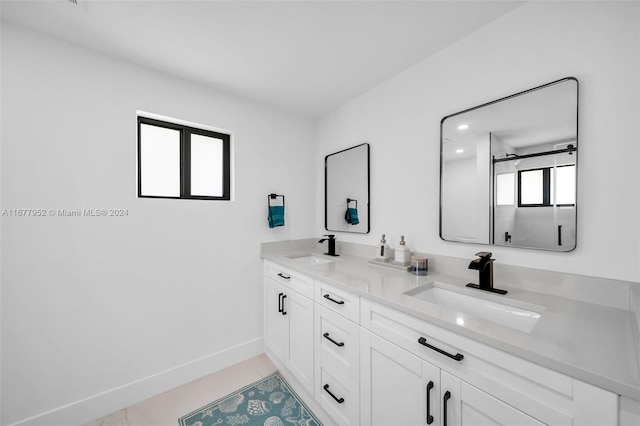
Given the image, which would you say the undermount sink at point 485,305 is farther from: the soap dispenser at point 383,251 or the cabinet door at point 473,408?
the soap dispenser at point 383,251

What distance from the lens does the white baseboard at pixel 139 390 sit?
1509mm

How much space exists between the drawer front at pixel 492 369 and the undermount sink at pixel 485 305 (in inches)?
4.5

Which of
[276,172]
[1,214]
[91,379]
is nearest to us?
[1,214]

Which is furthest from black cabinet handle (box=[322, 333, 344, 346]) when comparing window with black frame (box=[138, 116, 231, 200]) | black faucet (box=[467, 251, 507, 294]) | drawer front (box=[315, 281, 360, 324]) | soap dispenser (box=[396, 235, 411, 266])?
window with black frame (box=[138, 116, 231, 200])

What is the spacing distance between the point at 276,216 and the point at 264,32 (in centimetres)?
141

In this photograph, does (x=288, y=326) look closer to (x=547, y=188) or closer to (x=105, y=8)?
(x=547, y=188)

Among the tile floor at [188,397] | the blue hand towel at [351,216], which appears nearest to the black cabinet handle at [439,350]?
the blue hand towel at [351,216]

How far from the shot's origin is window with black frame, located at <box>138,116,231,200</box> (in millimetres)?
1988

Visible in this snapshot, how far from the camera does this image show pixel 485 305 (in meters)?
1.21

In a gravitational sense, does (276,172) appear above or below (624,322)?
above

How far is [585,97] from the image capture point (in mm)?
1098

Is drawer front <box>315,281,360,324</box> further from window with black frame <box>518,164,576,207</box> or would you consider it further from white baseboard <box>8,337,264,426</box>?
white baseboard <box>8,337,264,426</box>

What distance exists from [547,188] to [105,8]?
241 centimetres

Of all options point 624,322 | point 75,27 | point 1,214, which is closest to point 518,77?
point 624,322
